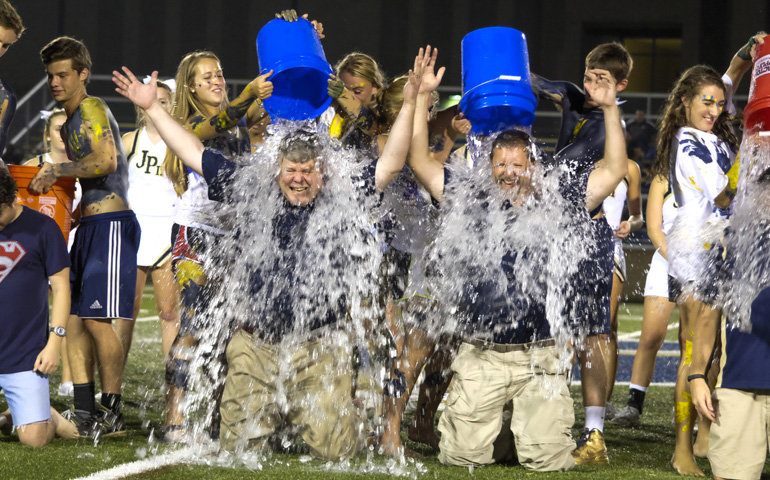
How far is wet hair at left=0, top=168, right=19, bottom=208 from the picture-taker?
410 centimetres

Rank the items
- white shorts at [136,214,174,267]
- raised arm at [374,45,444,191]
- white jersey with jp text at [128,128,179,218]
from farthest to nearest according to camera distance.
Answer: white jersey with jp text at [128,128,179,218]
white shorts at [136,214,174,267]
raised arm at [374,45,444,191]

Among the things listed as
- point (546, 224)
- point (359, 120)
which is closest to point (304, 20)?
point (359, 120)

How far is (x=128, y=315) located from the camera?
462 cm

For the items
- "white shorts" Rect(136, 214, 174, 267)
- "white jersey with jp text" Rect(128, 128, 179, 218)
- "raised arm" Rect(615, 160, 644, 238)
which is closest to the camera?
"raised arm" Rect(615, 160, 644, 238)

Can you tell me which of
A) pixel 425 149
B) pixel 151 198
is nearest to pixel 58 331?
pixel 425 149

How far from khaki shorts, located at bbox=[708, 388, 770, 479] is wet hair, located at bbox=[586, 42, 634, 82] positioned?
5.29ft

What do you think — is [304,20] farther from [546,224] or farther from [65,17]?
[65,17]

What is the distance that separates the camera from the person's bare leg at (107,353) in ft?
14.9

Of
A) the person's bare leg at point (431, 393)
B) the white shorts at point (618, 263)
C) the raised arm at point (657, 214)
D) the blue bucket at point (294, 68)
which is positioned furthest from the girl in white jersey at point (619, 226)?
the blue bucket at point (294, 68)

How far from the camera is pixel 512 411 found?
4.06m

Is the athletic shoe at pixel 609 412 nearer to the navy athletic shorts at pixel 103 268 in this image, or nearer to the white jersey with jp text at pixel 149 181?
the navy athletic shorts at pixel 103 268

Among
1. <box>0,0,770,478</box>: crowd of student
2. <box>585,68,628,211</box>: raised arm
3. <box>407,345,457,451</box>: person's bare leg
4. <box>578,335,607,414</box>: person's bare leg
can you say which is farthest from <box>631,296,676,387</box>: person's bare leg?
<box>585,68,628,211</box>: raised arm

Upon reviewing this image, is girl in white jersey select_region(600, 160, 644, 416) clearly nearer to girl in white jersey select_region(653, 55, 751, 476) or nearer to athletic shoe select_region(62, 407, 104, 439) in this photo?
girl in white jersey select_region(653, 55, 751, 476)

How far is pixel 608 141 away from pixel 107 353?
249cm
